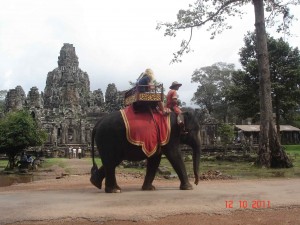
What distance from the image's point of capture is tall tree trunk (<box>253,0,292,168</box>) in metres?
16.8

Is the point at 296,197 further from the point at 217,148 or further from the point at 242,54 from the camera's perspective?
the point at 242,54

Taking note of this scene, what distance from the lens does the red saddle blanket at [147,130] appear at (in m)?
7.48

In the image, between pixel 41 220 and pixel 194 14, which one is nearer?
pixel 41 220

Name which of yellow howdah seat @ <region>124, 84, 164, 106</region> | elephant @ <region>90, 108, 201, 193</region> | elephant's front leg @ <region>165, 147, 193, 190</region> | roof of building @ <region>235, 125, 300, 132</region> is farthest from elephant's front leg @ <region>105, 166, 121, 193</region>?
roof of building @ <region>235, 125, 300, 132</region>

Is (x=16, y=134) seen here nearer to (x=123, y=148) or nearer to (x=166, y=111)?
(x=123, y=148)

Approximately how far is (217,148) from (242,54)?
1152cm

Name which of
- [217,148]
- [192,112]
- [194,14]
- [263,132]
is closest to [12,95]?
[217,148]

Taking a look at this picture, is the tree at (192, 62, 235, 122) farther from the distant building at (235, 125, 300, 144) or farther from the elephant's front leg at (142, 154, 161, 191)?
the elephant's front leg at (142, 154, 161, 191)

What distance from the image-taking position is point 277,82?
33844 mm

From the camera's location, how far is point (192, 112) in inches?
326

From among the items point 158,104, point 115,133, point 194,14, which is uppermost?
point 194,14
